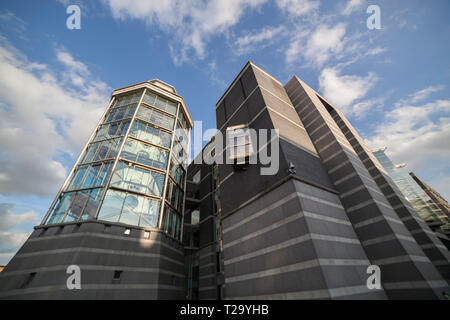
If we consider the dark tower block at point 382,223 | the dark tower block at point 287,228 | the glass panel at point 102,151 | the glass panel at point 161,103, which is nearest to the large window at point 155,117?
the glass panel at point 161,103

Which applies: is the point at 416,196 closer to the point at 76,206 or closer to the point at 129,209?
the point at 129,209

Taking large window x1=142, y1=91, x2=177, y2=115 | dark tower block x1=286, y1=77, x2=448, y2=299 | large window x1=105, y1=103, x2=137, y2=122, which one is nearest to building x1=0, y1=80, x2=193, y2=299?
large window x1=105, y1=103, x2=137, y2=122

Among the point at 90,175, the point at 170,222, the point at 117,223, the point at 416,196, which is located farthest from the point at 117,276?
the point at 416,196

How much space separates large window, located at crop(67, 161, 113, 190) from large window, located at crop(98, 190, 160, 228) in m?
2.43

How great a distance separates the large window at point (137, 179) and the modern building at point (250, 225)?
146mm

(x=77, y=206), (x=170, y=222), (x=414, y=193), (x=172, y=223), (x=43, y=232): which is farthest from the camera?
(x=414, y=193)

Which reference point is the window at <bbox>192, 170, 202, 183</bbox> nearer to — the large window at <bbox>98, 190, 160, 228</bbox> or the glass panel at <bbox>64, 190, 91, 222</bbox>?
the large window at <bbox>98, 190, 160, 228</bbox>

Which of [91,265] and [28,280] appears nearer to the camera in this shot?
[28,280]

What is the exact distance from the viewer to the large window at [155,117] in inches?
1198

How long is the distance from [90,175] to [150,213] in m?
Answer: 8.74

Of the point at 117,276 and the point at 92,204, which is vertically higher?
the point at 92,204

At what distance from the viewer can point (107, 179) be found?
22.0m

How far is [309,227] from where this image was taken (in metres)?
13.0

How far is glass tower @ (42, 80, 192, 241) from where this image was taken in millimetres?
20812
